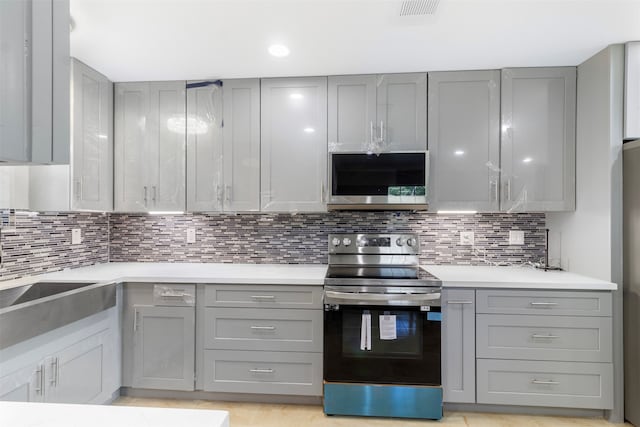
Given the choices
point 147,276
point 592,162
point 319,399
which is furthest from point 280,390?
point 592,162

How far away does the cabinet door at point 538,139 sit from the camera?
2.44 metres

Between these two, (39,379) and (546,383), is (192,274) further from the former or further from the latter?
(546,383)

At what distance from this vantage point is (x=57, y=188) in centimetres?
229

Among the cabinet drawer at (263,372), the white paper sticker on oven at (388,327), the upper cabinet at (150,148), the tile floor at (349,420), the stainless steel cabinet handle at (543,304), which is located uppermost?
the upper cabinet at (150,148)

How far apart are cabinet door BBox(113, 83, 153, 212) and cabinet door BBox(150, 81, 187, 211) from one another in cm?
5

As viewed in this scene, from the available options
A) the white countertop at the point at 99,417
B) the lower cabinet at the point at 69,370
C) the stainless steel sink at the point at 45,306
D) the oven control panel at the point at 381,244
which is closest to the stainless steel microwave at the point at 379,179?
the oven control panel at the point at 381,244

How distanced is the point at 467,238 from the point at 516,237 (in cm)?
36

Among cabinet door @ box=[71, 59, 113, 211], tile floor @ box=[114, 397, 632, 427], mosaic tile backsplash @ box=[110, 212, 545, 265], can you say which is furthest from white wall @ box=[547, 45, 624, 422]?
cabinet door @ box=[71, 59, 113, 211]

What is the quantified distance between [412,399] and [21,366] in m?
2.02

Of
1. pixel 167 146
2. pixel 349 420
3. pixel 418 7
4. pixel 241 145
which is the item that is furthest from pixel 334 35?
pixel 349 420

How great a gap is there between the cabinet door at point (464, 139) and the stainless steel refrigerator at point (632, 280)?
0.69 meters

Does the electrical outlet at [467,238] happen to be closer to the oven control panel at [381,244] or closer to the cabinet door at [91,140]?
the oven control panel at [381,244]

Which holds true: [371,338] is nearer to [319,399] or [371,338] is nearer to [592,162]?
[319,399]

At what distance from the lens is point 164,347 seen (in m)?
2.36
